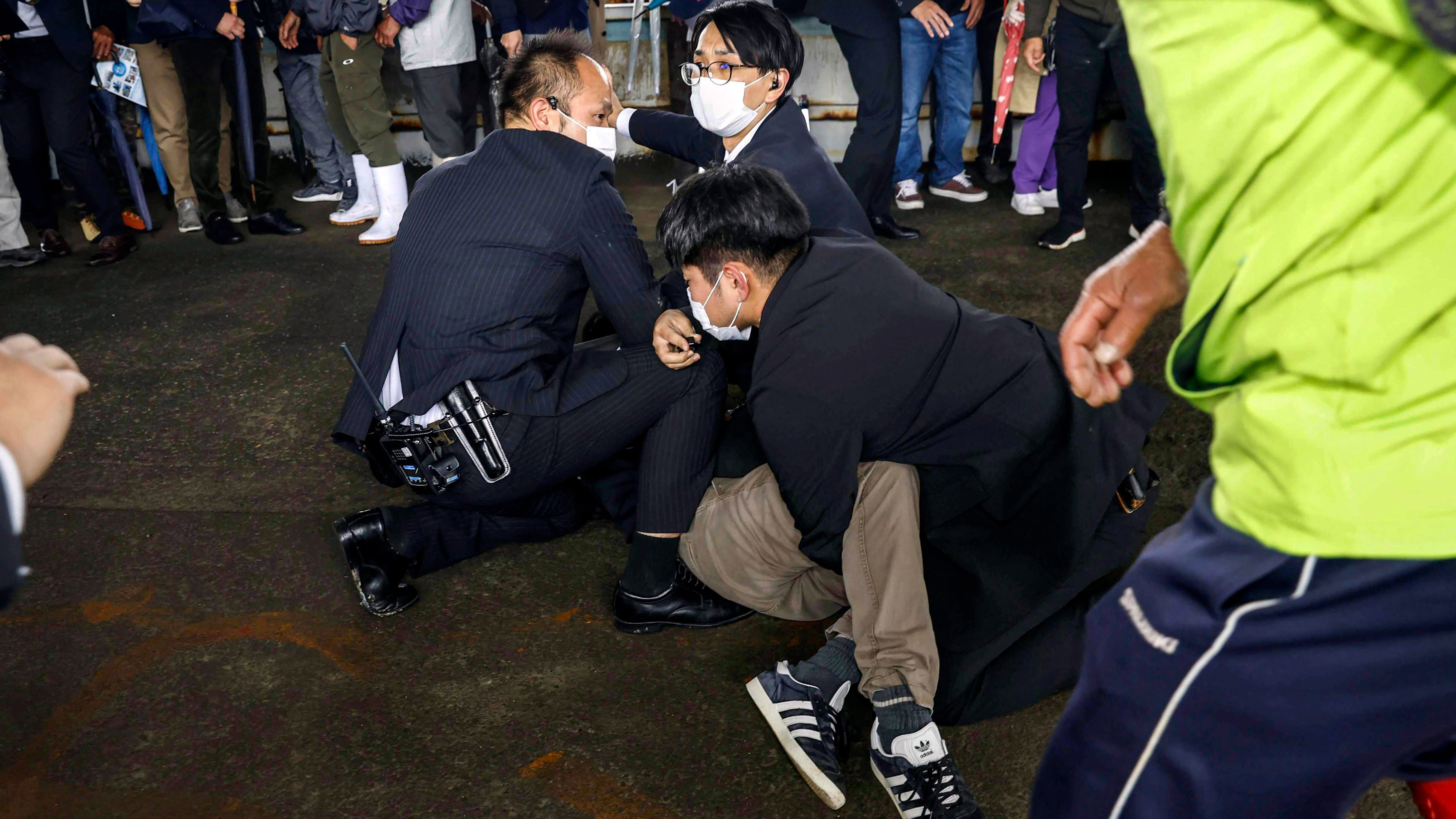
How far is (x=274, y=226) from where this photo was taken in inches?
191

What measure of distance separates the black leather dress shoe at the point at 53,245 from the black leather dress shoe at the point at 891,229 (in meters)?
3.39

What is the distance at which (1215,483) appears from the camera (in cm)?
101

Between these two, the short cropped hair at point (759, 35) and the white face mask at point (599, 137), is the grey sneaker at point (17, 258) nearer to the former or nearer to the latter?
the white face mask at point (599, 137)

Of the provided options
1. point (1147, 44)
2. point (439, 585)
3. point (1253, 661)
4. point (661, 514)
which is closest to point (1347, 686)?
point (1253, 661)

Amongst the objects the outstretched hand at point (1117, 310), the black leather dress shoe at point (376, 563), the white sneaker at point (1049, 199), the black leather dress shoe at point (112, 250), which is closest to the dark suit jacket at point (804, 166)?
the black leather dress shoe at point (376, 563)

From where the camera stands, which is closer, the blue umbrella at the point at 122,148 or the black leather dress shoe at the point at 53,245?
the black leather dress shoe at the point at 53,245

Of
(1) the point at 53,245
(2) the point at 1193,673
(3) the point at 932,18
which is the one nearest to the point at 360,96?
(1) the point at 53,245

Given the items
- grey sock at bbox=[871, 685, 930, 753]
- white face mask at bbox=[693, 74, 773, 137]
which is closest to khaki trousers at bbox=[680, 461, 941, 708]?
grey sock at bbox=[871, 685, 930, 753]

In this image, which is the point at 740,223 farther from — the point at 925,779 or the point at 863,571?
the point at 925,779

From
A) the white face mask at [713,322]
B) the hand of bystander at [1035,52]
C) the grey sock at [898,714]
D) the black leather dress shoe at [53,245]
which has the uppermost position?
the white face mask at [713,322]

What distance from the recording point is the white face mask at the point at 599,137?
9.17 ft

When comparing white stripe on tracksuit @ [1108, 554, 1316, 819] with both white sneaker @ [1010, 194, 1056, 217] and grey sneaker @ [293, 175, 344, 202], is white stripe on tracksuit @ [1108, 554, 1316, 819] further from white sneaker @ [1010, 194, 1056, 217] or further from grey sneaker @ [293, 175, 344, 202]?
grey sneaker @ [293, 175, 344, 202]

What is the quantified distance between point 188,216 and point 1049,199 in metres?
3.83

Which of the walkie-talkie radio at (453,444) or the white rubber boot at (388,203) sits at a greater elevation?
the walkie-talkie radio at (453,444)
